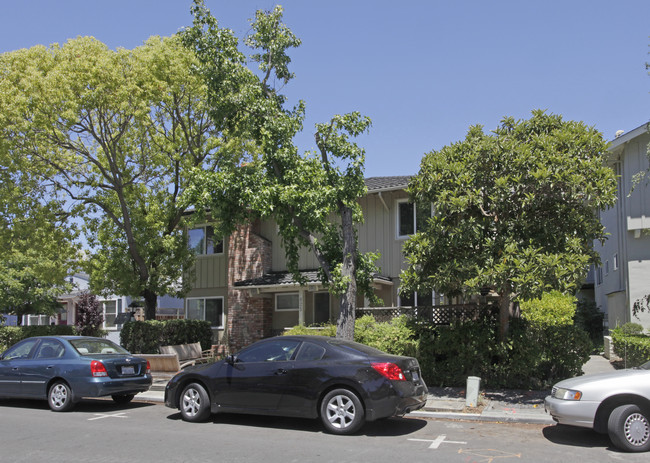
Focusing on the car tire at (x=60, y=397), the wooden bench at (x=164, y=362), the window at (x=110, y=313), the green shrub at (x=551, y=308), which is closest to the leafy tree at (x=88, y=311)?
the window at (x=110, y=313)

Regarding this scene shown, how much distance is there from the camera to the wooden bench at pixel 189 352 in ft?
61.2

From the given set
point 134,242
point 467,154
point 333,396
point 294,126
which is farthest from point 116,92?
point 333,396

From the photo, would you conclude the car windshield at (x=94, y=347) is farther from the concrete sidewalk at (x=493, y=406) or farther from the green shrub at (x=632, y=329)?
the green shrub at (x=632, y=329)

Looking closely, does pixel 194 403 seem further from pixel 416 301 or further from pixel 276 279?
pixel 276 279

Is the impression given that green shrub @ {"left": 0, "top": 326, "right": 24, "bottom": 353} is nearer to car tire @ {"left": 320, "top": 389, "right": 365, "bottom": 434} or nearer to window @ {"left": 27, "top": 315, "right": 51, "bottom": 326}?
window @ {"left": 27, "top": 315, "right": 51, "bottom": 326}

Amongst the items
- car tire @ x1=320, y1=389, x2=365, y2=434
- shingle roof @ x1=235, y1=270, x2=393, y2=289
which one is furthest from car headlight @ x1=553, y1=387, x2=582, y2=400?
shingle roof @ x1=235, y1=270, x2=393, y2=289

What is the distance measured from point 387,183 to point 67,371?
1250cm

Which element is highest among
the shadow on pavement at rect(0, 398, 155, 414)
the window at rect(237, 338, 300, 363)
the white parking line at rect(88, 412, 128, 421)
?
the window at rect(237, 338, 300, 363)

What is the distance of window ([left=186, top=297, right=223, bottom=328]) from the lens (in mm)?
22672

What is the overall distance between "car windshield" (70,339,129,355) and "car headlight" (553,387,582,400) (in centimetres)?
836

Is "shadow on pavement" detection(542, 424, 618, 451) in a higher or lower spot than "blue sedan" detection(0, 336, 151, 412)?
lower

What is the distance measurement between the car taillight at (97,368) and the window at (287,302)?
1124 cm

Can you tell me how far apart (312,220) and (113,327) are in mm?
24215

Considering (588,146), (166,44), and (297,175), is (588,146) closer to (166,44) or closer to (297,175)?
(297,175)
